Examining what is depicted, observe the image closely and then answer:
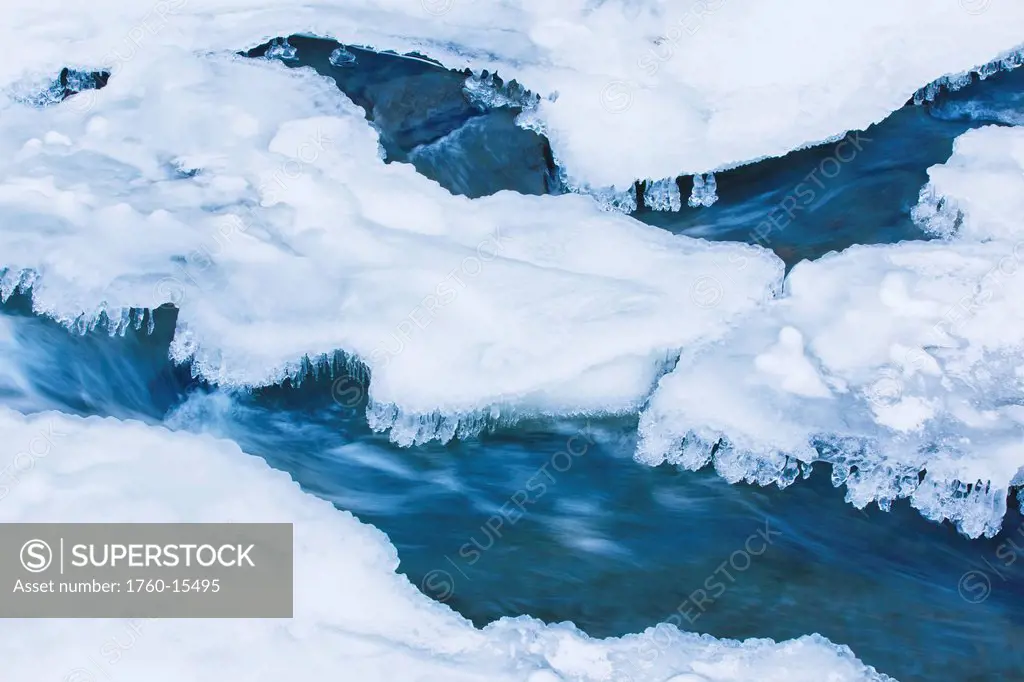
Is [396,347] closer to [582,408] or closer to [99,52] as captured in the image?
[582,408]

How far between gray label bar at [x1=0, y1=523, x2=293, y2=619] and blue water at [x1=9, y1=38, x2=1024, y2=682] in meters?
0.45

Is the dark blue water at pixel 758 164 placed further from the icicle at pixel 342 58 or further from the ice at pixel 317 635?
the ice at pixel 317 635

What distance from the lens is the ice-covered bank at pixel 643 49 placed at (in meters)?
5.58

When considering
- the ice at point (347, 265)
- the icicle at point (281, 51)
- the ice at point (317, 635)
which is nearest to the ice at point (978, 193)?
the ice at point (347, 265)

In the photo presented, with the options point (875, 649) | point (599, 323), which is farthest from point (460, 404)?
point (875, 649)

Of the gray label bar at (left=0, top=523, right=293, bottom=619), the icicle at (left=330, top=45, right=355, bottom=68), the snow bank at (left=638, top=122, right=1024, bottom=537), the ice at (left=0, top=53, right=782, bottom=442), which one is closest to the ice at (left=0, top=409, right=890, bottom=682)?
the gray label bar at (left=0, top=523, right=293, bottom=619)

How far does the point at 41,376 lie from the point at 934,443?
3628 mm

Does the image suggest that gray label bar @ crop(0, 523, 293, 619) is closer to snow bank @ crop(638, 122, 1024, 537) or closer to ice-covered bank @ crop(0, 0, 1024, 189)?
snow bank @ crop(638, 122, 1024, 537)

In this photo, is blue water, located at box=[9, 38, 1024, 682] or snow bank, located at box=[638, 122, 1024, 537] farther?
snow bank, located at box=[638, 122, 1024, 537]

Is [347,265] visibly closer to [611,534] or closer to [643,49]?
[611,534]

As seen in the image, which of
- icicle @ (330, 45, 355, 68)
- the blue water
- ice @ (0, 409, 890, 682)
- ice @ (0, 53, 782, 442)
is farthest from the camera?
icicle @ (330, 45, 355, 68)

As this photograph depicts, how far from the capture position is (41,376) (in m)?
4.62

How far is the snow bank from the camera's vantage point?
13.3ft

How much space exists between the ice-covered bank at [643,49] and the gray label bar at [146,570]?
2.51 m
